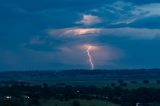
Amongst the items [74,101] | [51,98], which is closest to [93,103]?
[74,101]

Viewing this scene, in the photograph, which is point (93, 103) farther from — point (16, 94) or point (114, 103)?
point (16, 94)

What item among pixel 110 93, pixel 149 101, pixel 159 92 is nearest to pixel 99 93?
pixel 110 93

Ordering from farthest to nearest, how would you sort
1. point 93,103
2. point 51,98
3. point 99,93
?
point 99,93, point 51,98, point 93,103

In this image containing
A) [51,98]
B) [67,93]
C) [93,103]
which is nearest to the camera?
[93,103]

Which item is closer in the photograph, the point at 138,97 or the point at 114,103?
the point at 114,103

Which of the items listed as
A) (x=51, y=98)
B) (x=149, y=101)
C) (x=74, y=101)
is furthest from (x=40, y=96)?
(x=149, y=101)

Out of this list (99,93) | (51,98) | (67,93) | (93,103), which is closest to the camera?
(93,103)

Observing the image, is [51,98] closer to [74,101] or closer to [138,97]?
[74,101]

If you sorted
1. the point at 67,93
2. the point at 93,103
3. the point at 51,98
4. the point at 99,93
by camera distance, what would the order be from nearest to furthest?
the point at 93,103, the point at 51,98, the point at 67,93, the point at 99,93

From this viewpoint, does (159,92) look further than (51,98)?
Yes
